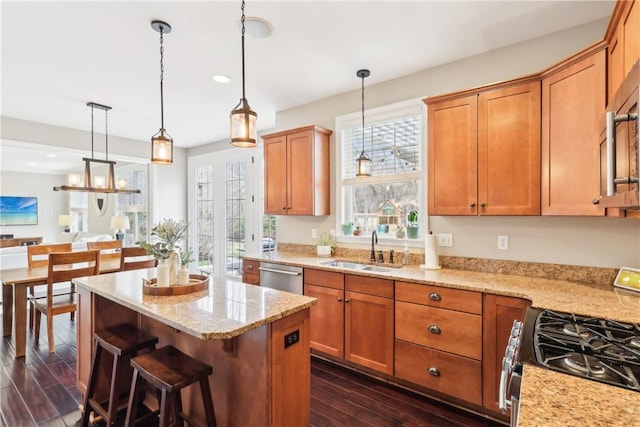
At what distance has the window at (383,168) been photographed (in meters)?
3.12

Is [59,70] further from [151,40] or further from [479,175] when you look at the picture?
[479,175]

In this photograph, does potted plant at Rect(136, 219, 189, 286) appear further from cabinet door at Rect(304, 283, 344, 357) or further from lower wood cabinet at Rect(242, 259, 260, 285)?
lower wood cabinet at Rect(242, 259, 260, 285)

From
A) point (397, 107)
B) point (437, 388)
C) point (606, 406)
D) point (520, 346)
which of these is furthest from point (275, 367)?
point (397, 107)

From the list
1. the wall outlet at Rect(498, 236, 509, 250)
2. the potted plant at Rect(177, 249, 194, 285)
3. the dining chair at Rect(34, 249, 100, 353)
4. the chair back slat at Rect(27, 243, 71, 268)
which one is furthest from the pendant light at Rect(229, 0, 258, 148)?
the chair back slat at Rect(27, 243, 71, 268)

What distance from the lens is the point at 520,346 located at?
125 centimetres

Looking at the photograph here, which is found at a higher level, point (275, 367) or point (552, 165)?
point (552, 165)

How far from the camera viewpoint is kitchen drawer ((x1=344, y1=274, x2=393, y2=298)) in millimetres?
2516

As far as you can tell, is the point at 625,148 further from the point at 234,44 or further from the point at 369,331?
the point at 234,44

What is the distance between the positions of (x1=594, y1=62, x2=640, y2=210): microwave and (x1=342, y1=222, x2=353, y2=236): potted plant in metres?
2.39

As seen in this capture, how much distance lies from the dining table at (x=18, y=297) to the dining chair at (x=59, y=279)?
0.51 ft

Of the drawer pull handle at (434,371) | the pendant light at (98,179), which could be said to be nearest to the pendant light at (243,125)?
the drawer pull handle at (434,371)

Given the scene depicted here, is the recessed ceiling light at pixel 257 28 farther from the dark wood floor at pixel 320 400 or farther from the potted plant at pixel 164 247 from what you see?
the dark wood floor at pixel 320 400

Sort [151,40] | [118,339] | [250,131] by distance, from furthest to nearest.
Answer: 1. [151,40]
2. [118,339]
3. [250,131]

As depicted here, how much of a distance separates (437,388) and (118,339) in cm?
216
